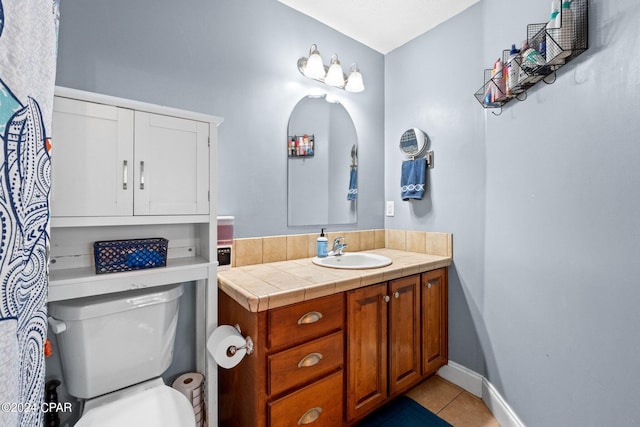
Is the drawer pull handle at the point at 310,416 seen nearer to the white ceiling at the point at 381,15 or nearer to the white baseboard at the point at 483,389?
the white baseboard at the point at 483,389

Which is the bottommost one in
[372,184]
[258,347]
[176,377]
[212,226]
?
[176,377]

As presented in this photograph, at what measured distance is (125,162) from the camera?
108cm

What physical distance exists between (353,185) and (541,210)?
1.18 m

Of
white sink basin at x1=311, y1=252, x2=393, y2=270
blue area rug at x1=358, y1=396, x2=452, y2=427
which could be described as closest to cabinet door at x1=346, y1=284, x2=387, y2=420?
blue area rug at x1=358, y1=396, x2=452, y2=427

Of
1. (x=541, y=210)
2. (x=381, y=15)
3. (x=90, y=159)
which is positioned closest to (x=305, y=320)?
(x=90, y=159)

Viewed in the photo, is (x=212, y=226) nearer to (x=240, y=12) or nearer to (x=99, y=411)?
(x=99, y=411)

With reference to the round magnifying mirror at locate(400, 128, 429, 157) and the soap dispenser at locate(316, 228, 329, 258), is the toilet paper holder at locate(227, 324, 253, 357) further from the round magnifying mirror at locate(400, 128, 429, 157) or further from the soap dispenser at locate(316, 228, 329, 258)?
the round magnifying mirror at locate(400, 128, 429, 157)

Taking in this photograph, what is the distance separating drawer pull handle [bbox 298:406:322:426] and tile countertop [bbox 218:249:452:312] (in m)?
0.50

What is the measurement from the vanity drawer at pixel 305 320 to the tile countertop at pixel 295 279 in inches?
1.4

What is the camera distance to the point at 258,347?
3.51ft

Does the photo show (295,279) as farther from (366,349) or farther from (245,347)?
(366,349)

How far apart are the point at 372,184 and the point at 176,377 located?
1.80m

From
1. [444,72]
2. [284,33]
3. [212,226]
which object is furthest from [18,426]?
[444,72]

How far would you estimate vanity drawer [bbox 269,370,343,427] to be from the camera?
1105 mm
